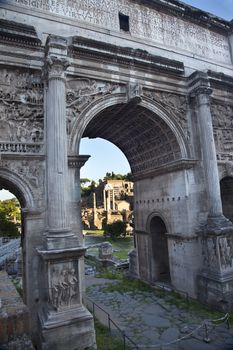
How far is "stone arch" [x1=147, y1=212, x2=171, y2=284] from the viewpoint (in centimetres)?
1198

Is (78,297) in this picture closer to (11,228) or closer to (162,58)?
(162,58)

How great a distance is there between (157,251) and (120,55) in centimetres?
807

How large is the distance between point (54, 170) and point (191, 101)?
6.49 m

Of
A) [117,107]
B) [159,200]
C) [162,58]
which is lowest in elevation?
[159,200]

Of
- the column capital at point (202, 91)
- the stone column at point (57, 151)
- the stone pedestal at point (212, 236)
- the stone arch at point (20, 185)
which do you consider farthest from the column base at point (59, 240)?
the column capital at point (202, 91)

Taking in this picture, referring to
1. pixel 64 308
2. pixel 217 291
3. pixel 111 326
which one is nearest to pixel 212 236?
pixel 217 291

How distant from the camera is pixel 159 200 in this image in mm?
11562

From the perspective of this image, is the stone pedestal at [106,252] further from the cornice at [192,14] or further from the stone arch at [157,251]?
the cornice at [192,14]

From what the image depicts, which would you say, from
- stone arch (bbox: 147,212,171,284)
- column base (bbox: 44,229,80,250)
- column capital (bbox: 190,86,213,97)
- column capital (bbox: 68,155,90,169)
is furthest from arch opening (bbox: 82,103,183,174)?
column base (bbox: 44,229,80,250)

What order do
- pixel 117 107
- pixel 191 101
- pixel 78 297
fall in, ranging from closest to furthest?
1. pixel 78 297
2. pixel 117 107
3. pixel 191 101

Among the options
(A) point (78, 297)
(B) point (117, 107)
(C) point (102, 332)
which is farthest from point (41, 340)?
(B) point (117, 107)

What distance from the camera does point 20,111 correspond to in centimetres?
808

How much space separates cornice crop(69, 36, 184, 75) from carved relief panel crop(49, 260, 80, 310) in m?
6.37

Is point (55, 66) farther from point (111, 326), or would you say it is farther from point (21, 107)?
point (111, 326)
